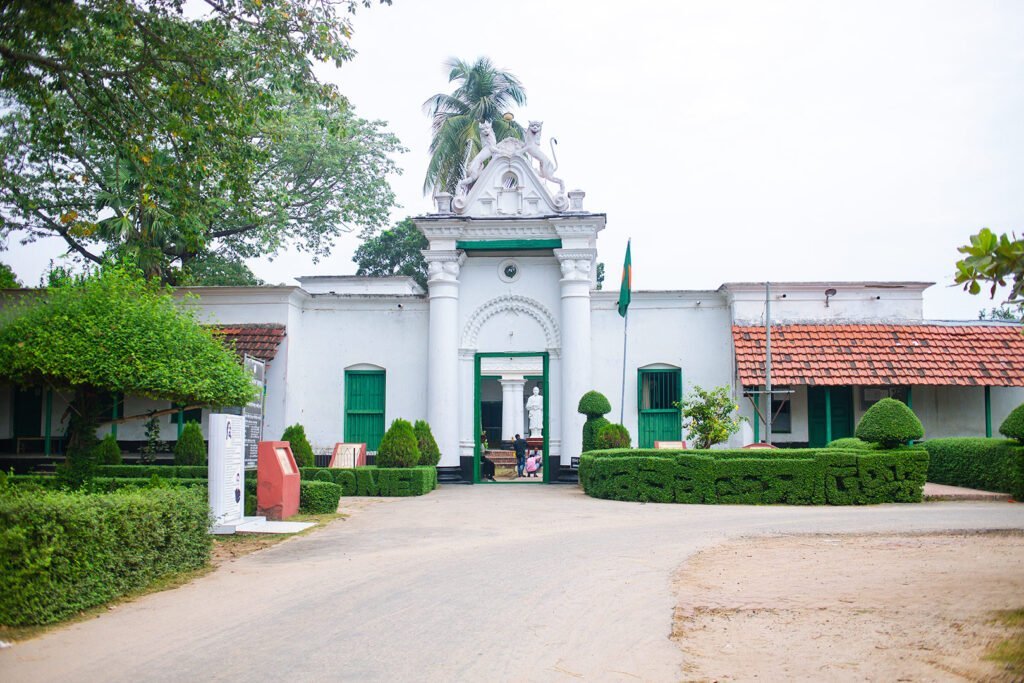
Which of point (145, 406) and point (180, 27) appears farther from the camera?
point (145, 406)

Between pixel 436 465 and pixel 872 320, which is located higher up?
pixel 872 320

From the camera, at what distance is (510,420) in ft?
124

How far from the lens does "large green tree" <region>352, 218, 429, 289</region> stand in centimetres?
4453

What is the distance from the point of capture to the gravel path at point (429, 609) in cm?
637

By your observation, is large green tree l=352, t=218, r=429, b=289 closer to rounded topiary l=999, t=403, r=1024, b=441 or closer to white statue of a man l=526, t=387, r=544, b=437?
white statue of a man l=526, t=387, r=544, b=437

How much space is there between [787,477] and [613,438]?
4.41 metres

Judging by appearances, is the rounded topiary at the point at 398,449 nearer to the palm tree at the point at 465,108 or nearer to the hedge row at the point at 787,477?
the hedge row at the point at 787,477

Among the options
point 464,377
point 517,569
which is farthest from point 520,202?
point 517,569

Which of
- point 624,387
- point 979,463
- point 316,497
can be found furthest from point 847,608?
point 624,387

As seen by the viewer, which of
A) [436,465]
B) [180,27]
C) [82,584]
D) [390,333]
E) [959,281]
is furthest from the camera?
[390,333]

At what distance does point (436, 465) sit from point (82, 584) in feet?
45.6

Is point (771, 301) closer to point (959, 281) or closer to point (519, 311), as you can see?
point (519, 311)

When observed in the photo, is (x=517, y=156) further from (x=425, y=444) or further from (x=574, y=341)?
(x=425, y=444)

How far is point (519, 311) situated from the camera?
22.9 m
